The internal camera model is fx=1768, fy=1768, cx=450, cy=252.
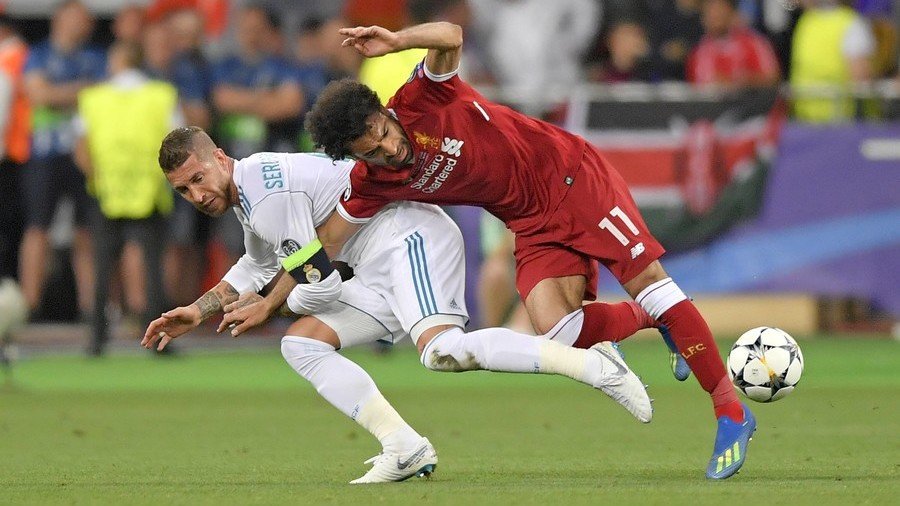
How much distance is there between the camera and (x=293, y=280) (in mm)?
7801

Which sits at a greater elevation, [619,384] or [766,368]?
[619,384]

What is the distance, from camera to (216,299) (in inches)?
316

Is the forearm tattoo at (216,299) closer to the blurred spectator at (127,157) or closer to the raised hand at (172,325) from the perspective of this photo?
the raised hand at (172,325)

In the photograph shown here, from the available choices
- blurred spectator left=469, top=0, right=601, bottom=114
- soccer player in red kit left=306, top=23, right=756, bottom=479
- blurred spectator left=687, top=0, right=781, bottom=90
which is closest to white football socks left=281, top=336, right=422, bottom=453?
soccer player in red kit left=306, top=23, right=756, bottom=479

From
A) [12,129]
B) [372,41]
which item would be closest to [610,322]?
[372,41]

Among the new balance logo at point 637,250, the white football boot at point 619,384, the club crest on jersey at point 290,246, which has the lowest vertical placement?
the white football boot at point 619,384

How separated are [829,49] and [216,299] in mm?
10681

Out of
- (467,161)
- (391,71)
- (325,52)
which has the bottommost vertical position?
(325,52)

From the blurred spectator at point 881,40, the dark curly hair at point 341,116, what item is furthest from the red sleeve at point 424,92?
the blurred spectator at point 881,40

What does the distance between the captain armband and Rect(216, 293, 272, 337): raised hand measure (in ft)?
0.61

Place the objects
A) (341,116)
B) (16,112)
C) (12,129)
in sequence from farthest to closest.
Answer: (12,129) < (16,112) < (341,116)

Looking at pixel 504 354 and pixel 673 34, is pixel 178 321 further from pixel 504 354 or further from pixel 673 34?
pixel 673 34

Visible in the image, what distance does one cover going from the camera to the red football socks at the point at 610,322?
328 inches

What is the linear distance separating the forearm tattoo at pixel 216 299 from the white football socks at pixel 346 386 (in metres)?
0.34
